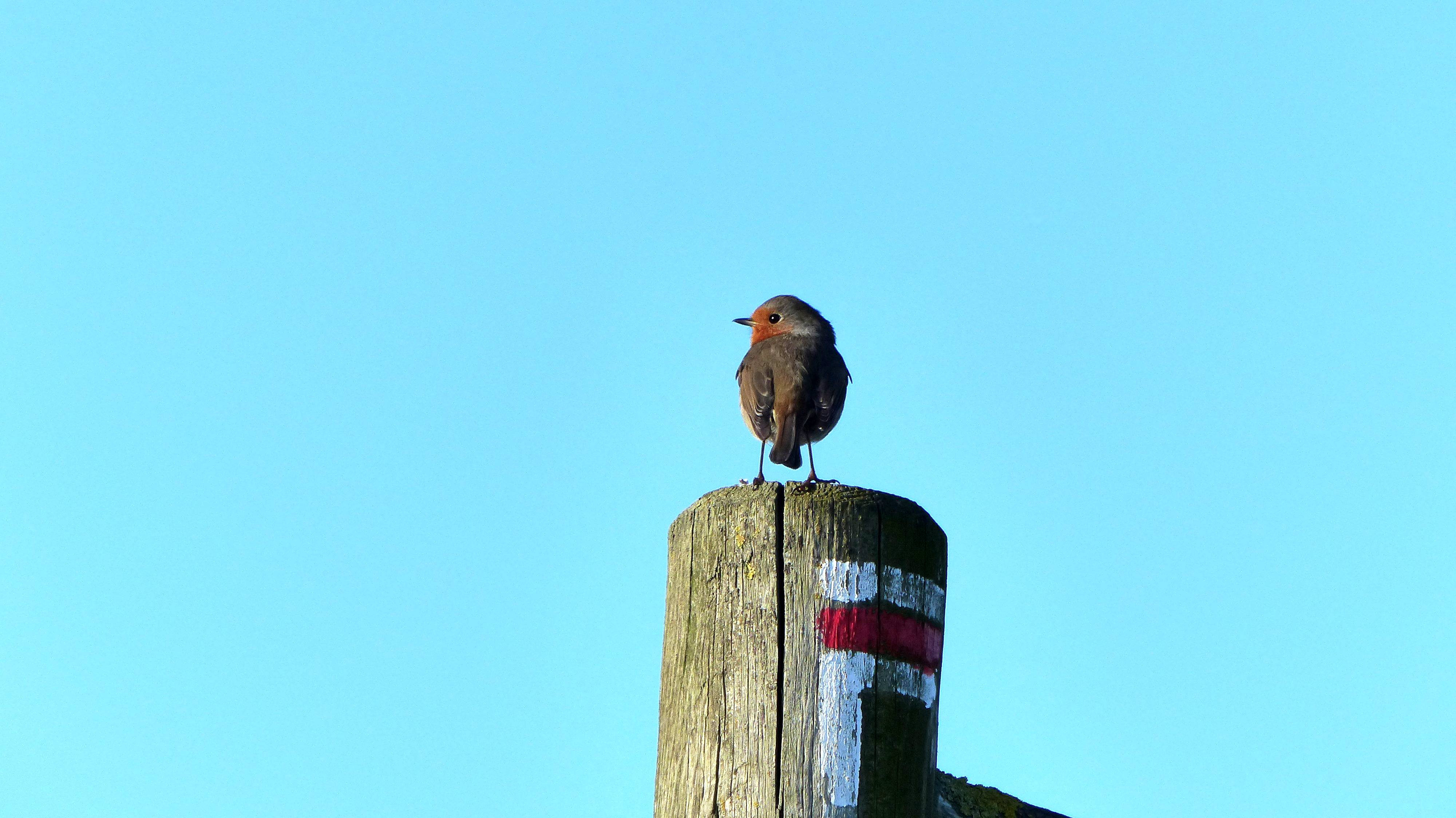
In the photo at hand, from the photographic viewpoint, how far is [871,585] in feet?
10.6

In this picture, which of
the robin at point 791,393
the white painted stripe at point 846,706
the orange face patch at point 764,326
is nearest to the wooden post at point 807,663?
the white painted stripe at point 846,706

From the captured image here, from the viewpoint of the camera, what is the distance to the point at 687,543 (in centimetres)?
350

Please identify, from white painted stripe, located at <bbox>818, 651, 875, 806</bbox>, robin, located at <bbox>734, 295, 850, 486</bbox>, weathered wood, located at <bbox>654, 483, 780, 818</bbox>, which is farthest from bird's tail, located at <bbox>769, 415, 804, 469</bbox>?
white painted stripe, located at <bbox>818, 651, 875, 806</bbox>

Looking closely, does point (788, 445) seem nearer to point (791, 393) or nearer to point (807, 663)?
point (791, 393)

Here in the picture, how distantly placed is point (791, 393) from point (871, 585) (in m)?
4.11

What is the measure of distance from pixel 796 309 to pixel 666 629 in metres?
5.68

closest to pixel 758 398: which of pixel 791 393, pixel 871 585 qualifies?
pixel 791 393

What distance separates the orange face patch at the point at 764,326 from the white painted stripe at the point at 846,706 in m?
5.79

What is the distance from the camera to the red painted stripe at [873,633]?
3180 mm

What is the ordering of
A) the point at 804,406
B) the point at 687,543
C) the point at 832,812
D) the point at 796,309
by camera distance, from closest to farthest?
the point at 832,812 → the point at 687,543 → the point at 804,406 → the point at 796,309

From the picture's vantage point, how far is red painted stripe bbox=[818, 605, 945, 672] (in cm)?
318

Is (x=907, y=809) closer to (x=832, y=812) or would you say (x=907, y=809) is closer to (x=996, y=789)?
(x=832, y=812)

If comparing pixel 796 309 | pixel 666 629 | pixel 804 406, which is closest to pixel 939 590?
pixel 666 629

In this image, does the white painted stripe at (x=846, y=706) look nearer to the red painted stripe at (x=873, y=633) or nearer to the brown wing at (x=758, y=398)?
the red painted stripe at (x=873, y=633)
